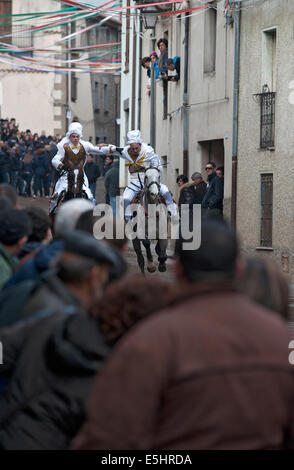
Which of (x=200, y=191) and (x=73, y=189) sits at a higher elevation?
(x=73, y=189)

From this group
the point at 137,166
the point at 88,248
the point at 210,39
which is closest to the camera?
the point at 88,248

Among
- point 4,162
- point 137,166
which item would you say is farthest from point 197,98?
point 137,166

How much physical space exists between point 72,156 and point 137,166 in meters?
1.69

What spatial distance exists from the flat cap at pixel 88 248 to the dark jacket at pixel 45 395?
0.25 m

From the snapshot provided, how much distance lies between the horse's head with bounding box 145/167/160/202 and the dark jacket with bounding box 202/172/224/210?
14.9ft

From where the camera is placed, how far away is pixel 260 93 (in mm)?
24828

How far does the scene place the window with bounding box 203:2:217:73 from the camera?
2885 centimetres

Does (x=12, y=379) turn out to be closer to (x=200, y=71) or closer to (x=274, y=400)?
(x=274, y=400)

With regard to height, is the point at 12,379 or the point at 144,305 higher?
the point at 144,305

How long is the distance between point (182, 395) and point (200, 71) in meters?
26.7

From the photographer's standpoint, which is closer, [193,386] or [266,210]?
[193,386]

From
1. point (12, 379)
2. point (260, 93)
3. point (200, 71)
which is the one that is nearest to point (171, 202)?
point (260, 93)

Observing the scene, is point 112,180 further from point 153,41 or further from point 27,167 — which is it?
point 27,167

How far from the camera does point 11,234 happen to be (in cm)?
686
